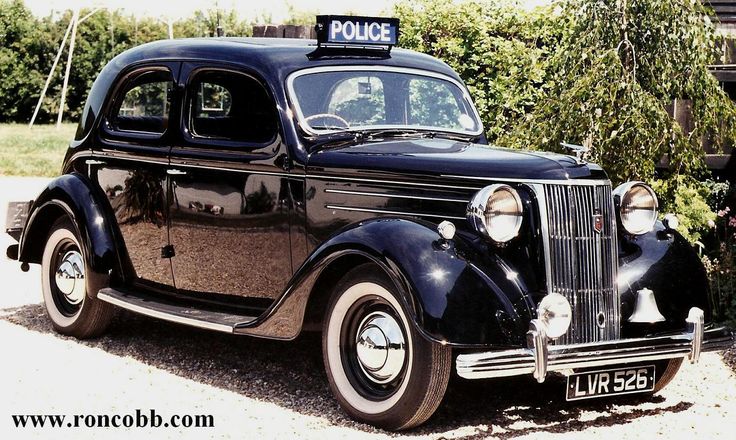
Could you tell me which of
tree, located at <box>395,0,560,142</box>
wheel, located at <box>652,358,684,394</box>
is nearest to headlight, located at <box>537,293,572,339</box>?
wheel, located at <box>652,358,684,394</box>

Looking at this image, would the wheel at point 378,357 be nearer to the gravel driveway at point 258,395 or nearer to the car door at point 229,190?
the gravel driveway at point 258,395

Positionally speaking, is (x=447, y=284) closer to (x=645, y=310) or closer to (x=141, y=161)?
(x=645, y=310)

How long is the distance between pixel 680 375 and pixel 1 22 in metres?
30.7

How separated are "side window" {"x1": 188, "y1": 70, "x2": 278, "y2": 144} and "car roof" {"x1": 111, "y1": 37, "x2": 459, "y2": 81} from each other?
106mm

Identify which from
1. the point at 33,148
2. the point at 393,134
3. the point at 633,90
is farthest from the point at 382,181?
the point at 33,148

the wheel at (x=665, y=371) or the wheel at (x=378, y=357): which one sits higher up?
the wheel at (x=378, y=357)

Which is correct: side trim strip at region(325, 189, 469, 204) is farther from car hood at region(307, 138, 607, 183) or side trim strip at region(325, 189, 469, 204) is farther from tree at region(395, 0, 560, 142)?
tree at region(395, 0, 560, 142)

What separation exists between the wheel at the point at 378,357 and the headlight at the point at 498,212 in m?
0.51

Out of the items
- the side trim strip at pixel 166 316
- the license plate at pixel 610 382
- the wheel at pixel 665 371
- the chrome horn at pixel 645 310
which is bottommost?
the wheel at pixel 665 371

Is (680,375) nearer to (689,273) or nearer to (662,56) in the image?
(689,273)

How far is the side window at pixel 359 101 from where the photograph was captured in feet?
20.7

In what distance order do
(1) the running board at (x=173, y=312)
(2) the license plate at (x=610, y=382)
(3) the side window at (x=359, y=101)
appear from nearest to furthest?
(2) the license plate at (x=610, y=382), (1) the running board at (x=173, y=312), (3) the side window at (x=359, y=101)

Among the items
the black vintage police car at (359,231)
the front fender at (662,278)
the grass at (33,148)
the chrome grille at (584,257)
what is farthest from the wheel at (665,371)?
the grass at (33,148)

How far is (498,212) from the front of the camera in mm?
5223
